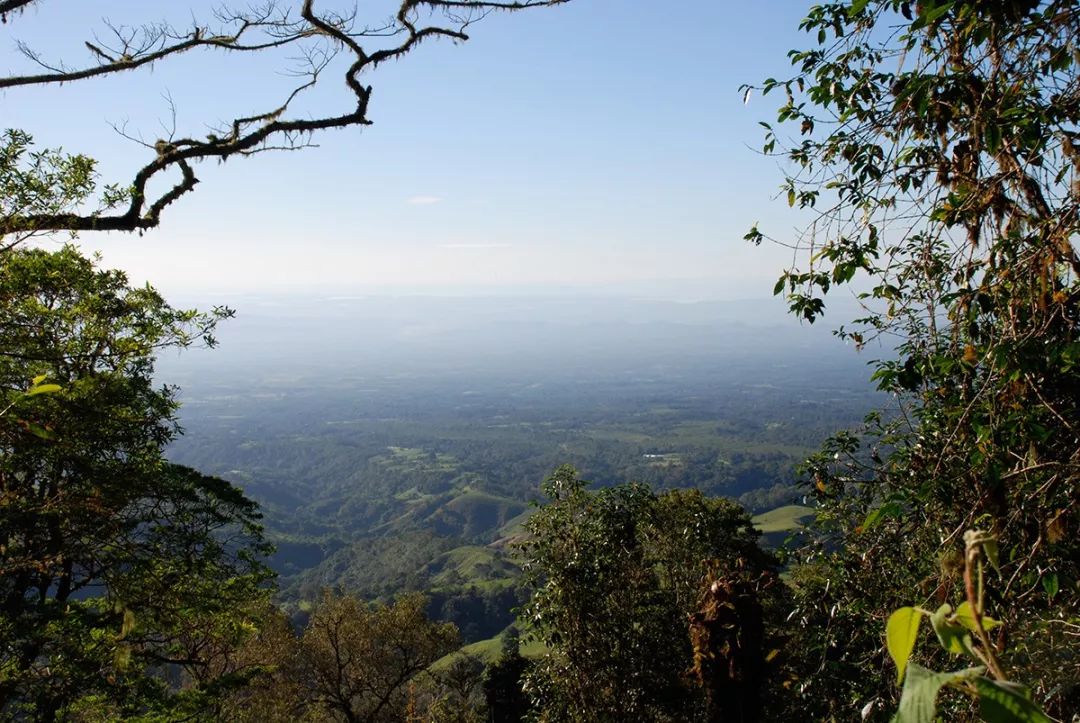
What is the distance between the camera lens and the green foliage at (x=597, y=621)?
674cm

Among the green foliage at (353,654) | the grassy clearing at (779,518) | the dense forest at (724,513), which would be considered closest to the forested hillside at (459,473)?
the grassy clearing at (779,518)

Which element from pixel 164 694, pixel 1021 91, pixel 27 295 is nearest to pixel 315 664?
pixel 164 694

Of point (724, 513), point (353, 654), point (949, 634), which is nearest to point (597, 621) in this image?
point (949, 634)

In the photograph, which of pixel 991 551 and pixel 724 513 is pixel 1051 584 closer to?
pixel 991 551

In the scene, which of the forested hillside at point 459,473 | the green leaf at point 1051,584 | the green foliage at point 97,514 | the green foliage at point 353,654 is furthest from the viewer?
the forested hillside at point 459,473

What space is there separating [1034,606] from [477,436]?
18045 centimetres

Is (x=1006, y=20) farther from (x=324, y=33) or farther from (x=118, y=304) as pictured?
(x=118, y=304)

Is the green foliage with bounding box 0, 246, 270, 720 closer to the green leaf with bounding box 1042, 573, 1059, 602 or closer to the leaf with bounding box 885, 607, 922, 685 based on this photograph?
the leaf with bounding box 885, 607, 922, 685

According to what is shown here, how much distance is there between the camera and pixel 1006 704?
52 centimetres

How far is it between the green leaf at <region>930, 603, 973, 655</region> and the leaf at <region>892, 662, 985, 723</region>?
2.4 inches

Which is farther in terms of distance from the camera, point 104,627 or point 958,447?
point 104,627

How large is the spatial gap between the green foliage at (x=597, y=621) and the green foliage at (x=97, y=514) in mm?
3820

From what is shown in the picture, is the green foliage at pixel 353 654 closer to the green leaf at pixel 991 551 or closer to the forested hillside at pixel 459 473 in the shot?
the green leaf at pixel 991 551

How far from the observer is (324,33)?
392 centimetres
